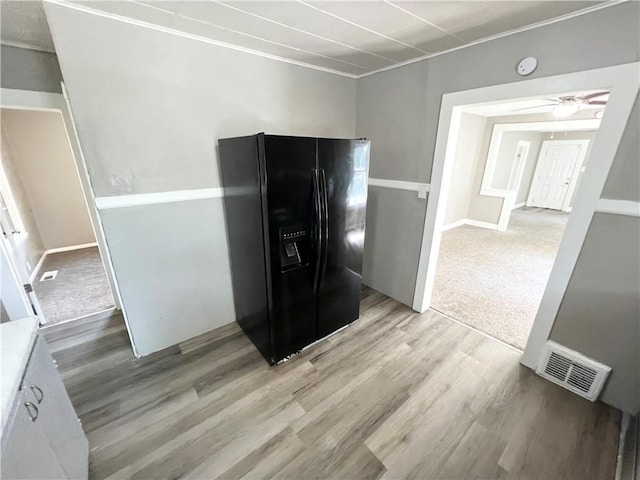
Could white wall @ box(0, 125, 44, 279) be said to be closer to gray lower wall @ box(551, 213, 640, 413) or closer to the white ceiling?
the white ceiling

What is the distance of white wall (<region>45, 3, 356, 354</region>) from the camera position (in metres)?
1.60

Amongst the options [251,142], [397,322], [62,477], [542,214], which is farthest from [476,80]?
[542,214]

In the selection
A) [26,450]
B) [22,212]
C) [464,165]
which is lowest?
[26,450]

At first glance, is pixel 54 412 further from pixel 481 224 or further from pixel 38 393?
pixel 481 224

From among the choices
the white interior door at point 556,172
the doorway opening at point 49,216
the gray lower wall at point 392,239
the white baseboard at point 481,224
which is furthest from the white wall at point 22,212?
the white interior door at point 556,172

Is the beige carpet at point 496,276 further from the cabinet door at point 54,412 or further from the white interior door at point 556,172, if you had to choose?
the cabinet door at point 54,412

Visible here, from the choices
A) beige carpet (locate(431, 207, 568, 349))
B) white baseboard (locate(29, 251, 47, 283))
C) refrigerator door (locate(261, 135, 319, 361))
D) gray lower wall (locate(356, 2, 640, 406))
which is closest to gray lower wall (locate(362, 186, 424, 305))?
gray lower wall (locate(356, 2, 640, 406))

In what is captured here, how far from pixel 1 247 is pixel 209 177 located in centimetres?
163

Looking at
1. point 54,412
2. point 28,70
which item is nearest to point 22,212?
point 28,70

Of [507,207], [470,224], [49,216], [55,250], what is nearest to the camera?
[49,216]

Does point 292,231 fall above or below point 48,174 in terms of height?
below

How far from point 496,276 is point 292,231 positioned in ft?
10.3

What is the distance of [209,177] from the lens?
214 centimetres

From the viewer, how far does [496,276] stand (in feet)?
11.7
